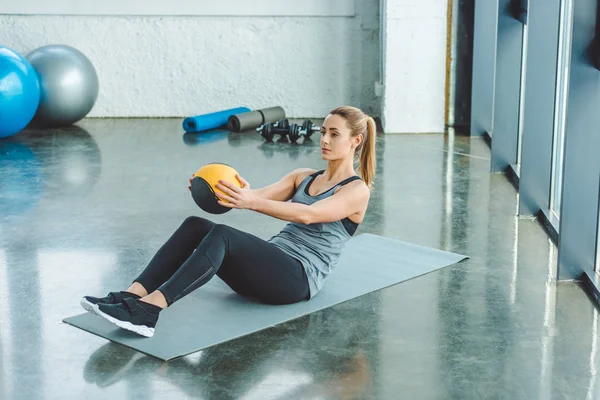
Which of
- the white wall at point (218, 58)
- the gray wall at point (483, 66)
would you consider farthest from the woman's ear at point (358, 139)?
the white wall at point (218, 58)

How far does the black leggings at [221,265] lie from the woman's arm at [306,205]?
0.49 ft

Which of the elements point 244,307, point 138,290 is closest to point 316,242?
point 244,307

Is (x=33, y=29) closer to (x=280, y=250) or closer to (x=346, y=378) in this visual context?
(x=280, y=250)

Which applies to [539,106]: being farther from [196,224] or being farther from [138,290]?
[138,290]

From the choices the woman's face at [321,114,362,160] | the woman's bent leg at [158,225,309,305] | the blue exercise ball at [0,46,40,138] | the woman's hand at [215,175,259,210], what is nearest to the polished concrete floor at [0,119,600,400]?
the woman's bent leg at [158,225,309,305]

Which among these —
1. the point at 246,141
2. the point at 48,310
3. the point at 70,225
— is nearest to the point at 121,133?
the point at 246,141

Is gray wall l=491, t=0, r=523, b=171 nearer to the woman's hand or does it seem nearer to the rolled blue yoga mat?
the rolled blue yoga mat

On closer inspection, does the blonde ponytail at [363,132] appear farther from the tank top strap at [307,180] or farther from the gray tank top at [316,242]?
the tank top strap at [307,180]

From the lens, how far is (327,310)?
4.00 m

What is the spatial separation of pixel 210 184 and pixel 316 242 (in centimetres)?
62

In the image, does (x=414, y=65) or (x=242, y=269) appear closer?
(x=242, y=269)

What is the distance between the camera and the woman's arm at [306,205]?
358 centimetres

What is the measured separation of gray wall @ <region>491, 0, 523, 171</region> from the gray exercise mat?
6.43 feet

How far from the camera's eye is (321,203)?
3.85 meters
